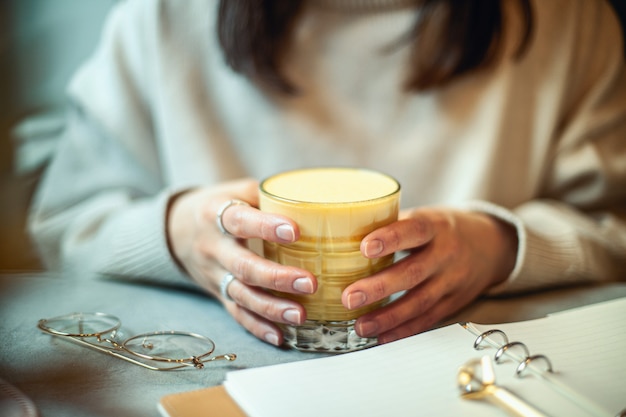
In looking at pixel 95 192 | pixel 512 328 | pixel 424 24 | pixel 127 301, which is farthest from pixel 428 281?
pixel 95 192

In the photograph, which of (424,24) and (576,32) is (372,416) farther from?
(576,32)

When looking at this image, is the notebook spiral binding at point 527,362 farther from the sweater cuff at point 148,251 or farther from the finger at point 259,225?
the sweater cuff at point 148,251

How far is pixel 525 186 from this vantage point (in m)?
1.14

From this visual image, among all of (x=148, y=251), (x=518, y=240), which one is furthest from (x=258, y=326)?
(x=518, y=240)

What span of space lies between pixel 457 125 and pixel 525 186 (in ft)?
0.53

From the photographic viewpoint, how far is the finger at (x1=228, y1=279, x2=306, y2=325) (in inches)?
25.7

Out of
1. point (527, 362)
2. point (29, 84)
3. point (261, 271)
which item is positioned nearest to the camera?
point (527, 362)

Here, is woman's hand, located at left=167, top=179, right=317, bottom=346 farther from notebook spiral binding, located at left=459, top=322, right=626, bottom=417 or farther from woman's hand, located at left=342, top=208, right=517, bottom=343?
notebook spiral binding, located at left=459, top=322, right=626, bottom=417

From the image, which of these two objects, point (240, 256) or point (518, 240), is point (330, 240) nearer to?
point (240, 256)

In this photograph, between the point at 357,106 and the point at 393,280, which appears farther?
the point at 357,106

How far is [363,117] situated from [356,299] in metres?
0.55

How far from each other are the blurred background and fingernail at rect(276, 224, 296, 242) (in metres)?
0.83

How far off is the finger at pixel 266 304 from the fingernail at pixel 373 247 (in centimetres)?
9

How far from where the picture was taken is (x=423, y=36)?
1.10 meters
